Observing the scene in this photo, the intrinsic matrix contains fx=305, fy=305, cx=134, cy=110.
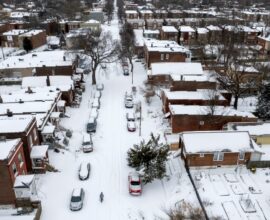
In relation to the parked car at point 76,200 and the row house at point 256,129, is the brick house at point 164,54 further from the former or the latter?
the parked car at point 76,200

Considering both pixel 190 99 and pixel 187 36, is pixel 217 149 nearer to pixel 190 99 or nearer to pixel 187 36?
pixel 190 99

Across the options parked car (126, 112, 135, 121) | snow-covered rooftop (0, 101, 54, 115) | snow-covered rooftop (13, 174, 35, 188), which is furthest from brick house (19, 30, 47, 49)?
snow-covered rooftop (13, 174, 35, 188)

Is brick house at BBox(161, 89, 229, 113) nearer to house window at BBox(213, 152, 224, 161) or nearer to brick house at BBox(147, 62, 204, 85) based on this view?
house window at BBox(213, 152, 224, 161)

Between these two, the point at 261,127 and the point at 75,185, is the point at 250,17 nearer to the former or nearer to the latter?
the point at 261,127

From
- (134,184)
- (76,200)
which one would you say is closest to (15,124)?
(76,200)

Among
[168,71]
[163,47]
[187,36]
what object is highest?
[163,47]

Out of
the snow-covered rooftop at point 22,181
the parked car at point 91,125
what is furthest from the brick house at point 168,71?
the snow-covered rooftop at point 22,181
